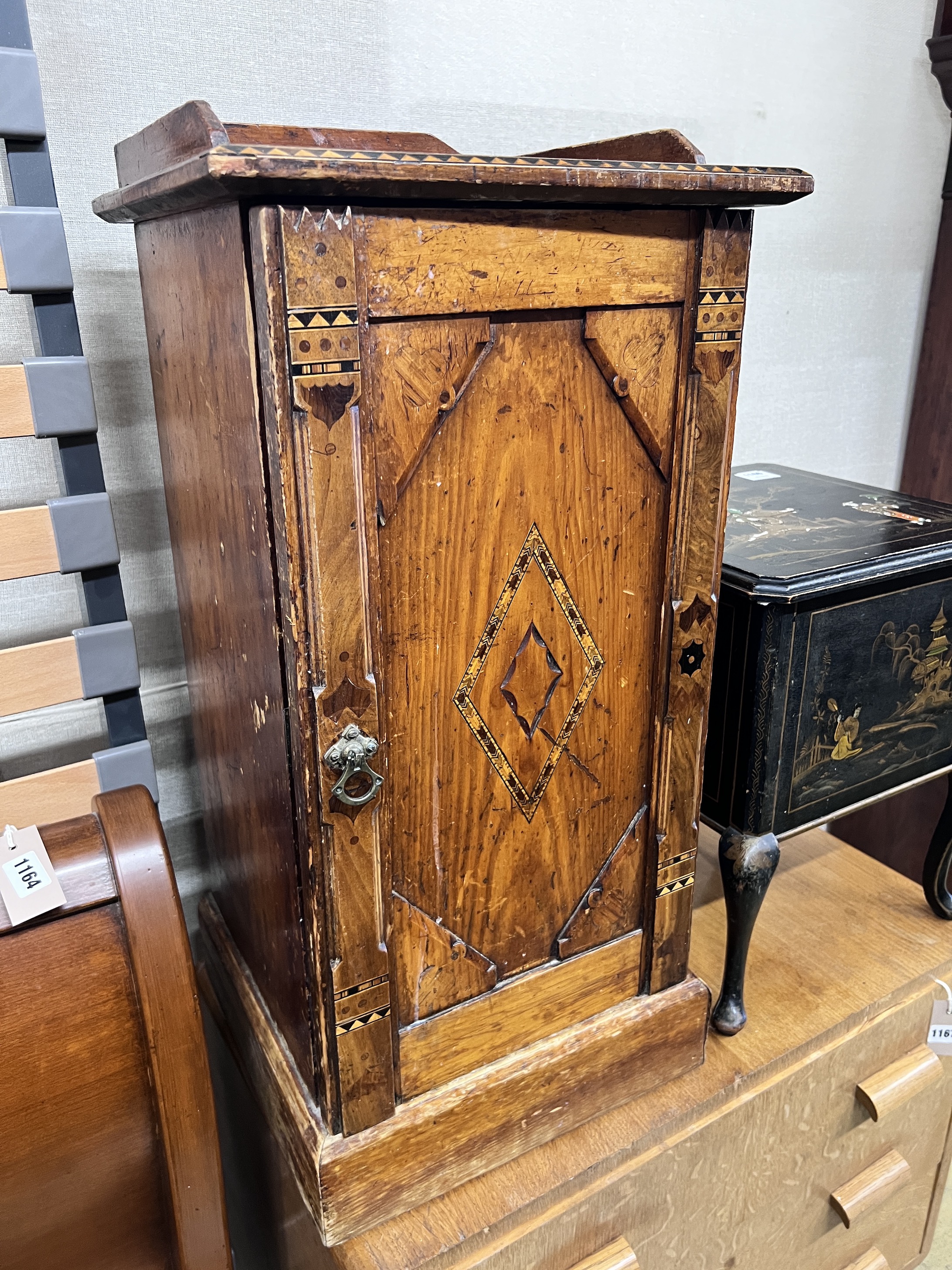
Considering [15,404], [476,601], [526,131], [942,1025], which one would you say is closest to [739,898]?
[942,1025]

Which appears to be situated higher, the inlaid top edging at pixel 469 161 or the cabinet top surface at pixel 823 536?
the inlaid top edging at pixel 469 161

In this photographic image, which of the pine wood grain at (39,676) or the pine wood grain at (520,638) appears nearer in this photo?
the pine wood grain at (520,638)

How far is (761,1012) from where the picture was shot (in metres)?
1.17

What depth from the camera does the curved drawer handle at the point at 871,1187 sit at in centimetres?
124

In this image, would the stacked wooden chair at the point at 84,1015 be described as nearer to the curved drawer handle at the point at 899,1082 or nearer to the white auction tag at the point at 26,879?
the white auction tag at the point at 26,879

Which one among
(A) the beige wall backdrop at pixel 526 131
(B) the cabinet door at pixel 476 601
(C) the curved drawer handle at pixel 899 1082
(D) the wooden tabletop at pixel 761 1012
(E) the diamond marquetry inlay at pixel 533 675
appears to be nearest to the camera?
(B) the cabinet door at pixel 476 601

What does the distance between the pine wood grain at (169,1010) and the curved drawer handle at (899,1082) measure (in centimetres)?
Result: 82

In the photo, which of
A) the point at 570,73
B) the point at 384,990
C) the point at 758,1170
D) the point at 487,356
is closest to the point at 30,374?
the point at 487,356

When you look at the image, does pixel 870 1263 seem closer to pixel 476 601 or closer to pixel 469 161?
pixel 476 601

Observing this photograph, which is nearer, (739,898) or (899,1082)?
(739,898)

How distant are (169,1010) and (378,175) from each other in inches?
28.4

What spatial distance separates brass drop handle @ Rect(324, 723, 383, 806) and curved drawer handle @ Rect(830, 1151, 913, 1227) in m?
0.99

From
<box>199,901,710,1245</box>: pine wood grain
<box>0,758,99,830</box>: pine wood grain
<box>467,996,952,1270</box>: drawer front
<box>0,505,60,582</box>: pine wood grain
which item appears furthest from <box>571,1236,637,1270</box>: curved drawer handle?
<box>0,505,60,582</box>: pine wood grain

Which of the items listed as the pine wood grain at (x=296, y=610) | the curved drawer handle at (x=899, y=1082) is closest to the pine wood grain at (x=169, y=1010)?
the pine wood grain at (x=296, y=610)
